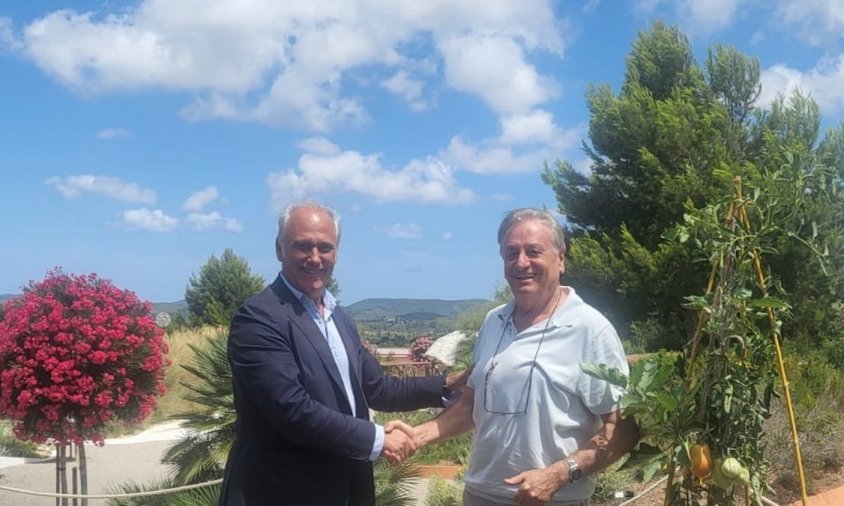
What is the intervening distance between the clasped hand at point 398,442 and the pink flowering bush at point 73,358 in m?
3.58

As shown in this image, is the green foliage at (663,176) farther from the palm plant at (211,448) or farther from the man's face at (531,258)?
the man's face at (531,258)

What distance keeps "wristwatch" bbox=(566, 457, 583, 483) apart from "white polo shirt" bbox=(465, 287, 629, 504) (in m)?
0.05

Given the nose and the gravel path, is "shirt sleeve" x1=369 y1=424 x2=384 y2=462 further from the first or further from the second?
the gravel path

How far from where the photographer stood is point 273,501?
2.60m

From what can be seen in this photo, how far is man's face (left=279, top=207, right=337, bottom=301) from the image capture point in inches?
109

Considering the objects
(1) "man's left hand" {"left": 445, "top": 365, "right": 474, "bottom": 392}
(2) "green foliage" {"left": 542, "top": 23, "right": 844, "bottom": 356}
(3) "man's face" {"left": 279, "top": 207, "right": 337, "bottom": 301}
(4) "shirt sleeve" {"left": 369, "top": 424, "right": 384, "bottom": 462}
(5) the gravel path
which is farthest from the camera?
(2) "green foliage" {"left": 542, "top": 23, "right": 844, "bottom": 356}

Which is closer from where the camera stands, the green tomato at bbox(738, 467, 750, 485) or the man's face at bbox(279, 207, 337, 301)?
the green tomato at bbox(738, 467, 750, 485)

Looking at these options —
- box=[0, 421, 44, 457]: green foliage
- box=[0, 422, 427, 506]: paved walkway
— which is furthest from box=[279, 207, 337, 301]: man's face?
box=[0, 421, 44, 457]: green foliage

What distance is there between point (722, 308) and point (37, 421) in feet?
17.0

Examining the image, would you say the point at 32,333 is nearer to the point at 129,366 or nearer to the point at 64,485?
the point at 129,366

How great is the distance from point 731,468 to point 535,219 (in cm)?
98

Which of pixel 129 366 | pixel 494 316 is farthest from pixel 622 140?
pixel 494 316

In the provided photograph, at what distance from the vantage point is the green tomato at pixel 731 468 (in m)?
2.07

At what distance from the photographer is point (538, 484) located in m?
2.43
